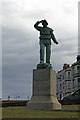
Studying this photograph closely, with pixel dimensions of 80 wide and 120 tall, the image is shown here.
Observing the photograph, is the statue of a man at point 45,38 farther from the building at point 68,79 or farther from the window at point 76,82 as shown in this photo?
the window at point 76,82

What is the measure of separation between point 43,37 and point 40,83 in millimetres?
4346

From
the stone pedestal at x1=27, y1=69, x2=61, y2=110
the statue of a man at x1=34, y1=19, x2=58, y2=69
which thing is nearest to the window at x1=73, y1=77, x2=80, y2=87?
the statue of a man at x1=34, y1=19, x2=58, y2=69

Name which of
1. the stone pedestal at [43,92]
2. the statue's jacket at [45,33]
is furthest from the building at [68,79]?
the stone pedestal at [43,92]

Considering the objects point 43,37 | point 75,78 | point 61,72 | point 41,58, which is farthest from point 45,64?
point 61,72

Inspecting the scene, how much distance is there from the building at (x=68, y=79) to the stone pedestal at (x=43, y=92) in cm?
4948

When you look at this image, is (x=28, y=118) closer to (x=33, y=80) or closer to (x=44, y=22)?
(x=33, y=80)

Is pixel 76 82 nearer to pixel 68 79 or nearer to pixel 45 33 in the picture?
pixel 68 79

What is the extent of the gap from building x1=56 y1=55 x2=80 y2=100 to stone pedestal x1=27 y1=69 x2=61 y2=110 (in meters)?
49.5

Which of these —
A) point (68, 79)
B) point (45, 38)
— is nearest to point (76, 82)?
point (68, 79)

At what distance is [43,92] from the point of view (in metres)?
23.7

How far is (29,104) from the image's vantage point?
929 inches

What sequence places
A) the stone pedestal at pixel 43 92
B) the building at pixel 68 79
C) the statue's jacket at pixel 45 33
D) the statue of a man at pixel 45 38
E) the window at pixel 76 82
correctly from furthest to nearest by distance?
the building at pixel 68 79, the window at pixel 76 82, the statue's jacket at pixel 45 33, the statue of a man at pixel 45 38, the stone pedestal at pixel 43 92

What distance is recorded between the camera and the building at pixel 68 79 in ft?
242

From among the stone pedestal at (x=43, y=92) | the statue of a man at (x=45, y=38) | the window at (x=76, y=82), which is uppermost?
the statue of a man at (x=45, y=38)
